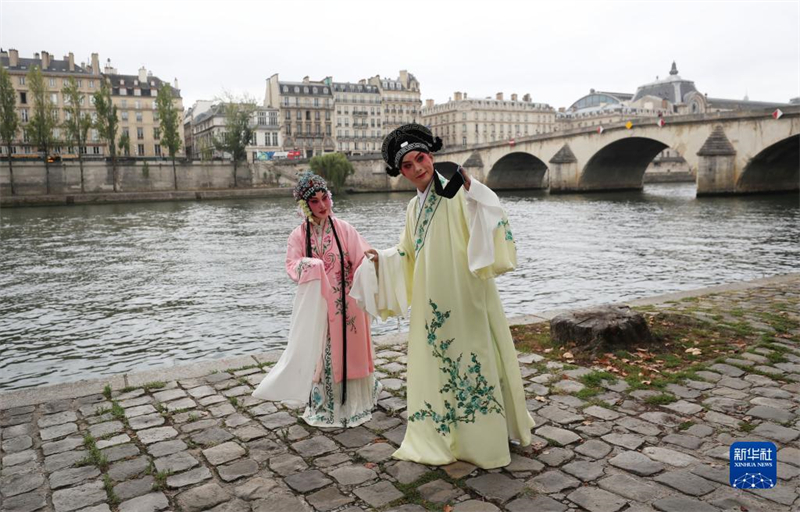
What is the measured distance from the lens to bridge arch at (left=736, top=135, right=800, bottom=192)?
3900cm

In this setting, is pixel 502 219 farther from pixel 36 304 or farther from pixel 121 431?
pixel 36 304

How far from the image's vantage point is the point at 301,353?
15.6ft

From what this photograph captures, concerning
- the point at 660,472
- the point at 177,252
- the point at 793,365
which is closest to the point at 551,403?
the point at 660,472

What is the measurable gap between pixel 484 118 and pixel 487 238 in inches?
4494

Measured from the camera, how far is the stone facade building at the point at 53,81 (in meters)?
76.9

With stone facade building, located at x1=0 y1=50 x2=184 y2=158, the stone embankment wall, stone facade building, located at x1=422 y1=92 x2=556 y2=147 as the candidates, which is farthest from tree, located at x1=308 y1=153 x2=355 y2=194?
stone facade building, located at x1=422 y1=92 x2=556 y2=147

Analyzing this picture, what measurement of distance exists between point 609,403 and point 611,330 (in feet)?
4.93

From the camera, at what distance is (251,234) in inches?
982

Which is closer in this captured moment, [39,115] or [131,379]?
[131,379]

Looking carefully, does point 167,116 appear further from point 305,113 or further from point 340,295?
point 340,295

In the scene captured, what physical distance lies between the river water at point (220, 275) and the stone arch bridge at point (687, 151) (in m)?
11.2

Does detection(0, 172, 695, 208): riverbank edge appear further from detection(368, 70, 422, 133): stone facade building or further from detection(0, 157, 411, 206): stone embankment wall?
detection(368, 70, 422, 133): stone facade building

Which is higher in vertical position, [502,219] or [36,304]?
[502,219]

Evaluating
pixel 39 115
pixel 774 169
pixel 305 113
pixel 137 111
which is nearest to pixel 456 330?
pixel 774 169
